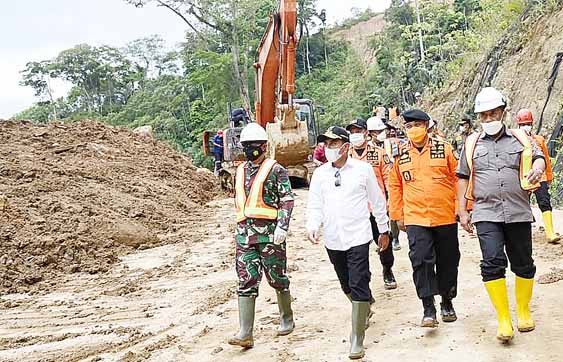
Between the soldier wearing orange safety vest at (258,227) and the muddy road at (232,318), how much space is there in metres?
0.38

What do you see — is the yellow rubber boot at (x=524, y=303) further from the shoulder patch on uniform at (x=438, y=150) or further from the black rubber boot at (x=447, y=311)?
the shoulder patch on uniform at (x=438, y=150)

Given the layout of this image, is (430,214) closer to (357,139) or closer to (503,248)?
(503,248)

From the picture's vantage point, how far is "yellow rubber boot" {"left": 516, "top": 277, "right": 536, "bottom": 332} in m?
5.12

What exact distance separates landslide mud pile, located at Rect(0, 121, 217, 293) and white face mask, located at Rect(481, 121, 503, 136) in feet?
22.4

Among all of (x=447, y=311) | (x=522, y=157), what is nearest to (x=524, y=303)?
(x=447, y=311)

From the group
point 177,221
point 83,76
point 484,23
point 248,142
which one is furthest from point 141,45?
point 248,142

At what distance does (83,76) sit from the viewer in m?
58.6

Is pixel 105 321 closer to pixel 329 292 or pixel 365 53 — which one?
pixel 329 292

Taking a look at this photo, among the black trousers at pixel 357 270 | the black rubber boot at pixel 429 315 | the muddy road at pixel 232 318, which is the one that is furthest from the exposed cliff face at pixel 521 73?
the black trousers at pixel 357 270

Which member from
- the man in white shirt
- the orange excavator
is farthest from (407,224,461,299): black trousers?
the orange excavator

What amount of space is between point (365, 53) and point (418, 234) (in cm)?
6025

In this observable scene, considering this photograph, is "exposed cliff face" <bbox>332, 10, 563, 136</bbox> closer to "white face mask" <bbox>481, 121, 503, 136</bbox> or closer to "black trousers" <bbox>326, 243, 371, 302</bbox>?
"white face mask" <bbox>481, 121, 503, 136</bbox>

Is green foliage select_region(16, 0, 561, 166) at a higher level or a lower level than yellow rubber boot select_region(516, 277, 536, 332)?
higher

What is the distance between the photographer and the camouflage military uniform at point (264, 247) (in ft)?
18.4
